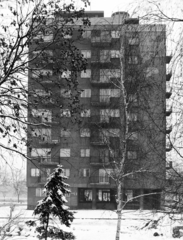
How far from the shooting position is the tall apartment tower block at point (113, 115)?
22.9 feet

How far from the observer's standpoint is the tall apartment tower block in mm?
6965

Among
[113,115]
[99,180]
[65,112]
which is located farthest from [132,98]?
[99,180]

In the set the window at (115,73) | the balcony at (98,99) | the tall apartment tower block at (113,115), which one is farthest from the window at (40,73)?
the balcony at (98,99)

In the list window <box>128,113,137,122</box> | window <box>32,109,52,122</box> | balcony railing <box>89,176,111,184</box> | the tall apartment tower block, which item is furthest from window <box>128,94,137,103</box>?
balcony railing <box>89,176,111,184</box>

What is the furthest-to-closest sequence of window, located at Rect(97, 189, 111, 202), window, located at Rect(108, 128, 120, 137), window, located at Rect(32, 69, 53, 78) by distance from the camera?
window, located at Rect(97, 189, 111, 202) < window, located at Rect(108, 128, 120, 137) < window, located at Rect(32, 69, 53, 78)

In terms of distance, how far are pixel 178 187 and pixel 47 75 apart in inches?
125

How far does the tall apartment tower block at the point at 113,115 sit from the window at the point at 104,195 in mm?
193

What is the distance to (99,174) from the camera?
4672cm

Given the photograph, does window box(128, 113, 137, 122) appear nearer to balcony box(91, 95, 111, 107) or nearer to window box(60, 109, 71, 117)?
window box(60, 109, 71, 117)

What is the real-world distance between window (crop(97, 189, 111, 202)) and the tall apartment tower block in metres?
0.19

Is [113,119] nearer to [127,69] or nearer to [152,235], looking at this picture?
[127,69]

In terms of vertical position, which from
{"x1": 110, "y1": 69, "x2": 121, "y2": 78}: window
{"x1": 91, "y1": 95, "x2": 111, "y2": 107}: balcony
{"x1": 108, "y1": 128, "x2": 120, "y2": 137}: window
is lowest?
{"x1": 108, "y1": 128, "x2": 120, "y2": 137}: window

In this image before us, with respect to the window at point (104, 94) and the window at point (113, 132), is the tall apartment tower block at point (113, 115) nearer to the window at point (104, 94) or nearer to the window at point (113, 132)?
the window at point (113, 132)

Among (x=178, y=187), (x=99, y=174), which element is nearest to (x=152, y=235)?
(x=178, y=187)
